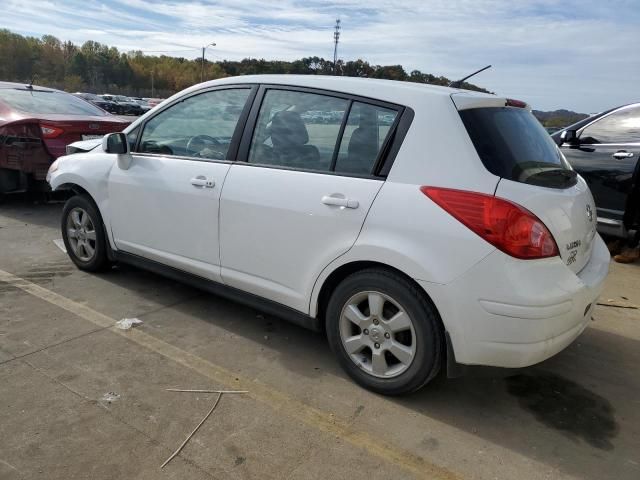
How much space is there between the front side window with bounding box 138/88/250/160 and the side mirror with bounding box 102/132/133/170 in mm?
106

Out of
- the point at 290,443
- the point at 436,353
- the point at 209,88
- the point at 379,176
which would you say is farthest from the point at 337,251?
the point at 209,88

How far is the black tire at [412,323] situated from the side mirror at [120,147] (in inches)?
84.6

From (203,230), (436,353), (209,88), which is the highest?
(209,88)

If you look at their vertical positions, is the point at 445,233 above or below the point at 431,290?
above

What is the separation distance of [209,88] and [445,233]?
2138 millimetres

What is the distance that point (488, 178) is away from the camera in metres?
2.63

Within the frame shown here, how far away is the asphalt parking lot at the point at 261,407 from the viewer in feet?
8.09

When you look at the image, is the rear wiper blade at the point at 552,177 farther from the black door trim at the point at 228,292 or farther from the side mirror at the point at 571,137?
the side mirror at the point at 571,137

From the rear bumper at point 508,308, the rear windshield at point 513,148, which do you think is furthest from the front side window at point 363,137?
the rear bumper at point 508,308

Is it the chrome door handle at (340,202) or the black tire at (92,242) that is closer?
the chrome door handle at (340,202)

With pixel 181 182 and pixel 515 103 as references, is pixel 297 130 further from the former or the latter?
pixel 515 103

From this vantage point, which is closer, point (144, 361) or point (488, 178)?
point (488, 178)

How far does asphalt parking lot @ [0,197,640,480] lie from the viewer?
2.47m

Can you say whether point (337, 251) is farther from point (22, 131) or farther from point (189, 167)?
point (22, 131)
